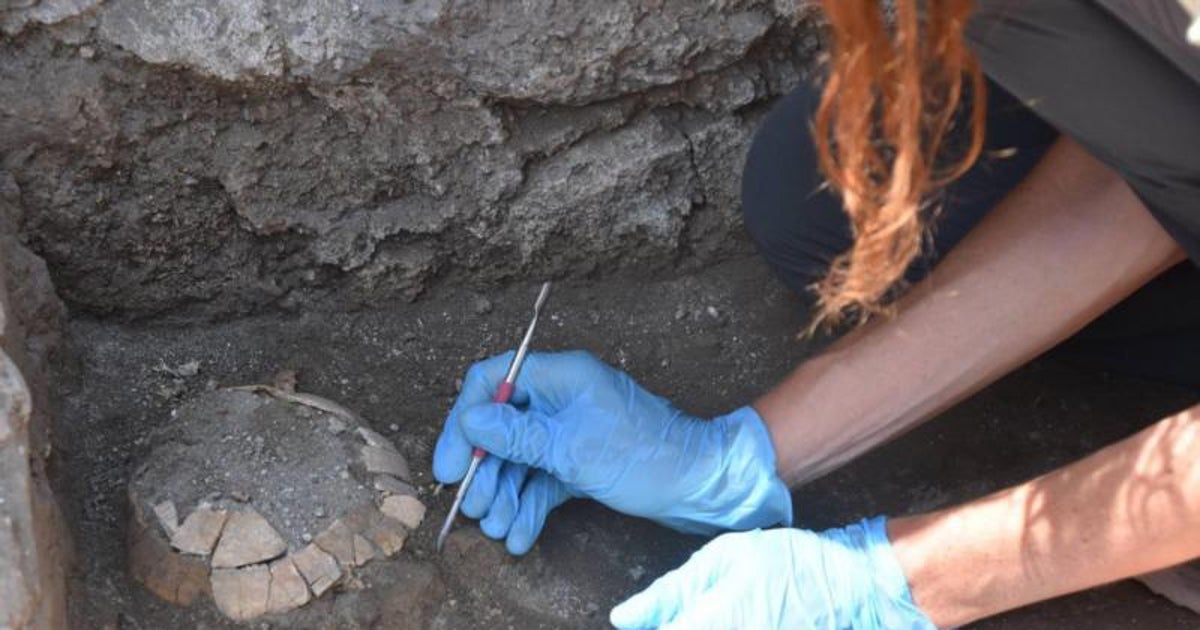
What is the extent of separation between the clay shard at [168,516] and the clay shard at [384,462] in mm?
252

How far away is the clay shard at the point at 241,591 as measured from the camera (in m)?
1.70

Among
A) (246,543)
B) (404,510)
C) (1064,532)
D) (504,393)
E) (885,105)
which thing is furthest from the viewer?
(504,393)

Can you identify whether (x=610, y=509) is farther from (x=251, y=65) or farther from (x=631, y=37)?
(x=251, y=65)

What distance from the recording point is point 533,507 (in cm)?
189

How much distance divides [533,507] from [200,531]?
17.5 inches

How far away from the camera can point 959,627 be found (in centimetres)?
181

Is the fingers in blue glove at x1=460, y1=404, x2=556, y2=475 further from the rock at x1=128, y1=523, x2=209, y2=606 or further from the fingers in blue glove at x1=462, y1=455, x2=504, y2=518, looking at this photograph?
the rock at x1=128, y1=523, x2=209, y2=606

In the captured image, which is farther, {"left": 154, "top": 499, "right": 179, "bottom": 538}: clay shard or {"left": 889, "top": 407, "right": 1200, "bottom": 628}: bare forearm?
{"left": 154, "top": 499, "right": 179, "bottom": 538}: clay shard


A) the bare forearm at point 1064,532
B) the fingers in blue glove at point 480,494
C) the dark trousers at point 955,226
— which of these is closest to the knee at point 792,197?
the dark trousers at point 955,226

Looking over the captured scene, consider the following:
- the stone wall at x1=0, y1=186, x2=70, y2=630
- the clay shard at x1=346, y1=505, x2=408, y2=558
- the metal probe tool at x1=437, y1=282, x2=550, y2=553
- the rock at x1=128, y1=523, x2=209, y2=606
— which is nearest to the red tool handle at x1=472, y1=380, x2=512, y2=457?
the metal probe tool at x1=437, y1=282, x2=550, y2=553

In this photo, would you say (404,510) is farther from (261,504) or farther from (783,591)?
(783,591)

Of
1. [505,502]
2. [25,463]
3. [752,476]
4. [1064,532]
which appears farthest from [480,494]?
[1064,532]

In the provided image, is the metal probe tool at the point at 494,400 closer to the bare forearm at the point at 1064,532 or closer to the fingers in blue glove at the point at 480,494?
the fingers in blue glove at the point at 480,494

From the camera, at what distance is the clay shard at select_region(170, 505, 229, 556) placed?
1.71 m
